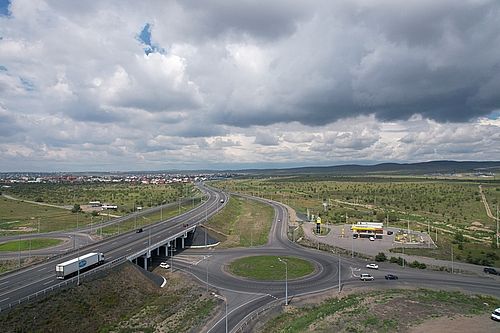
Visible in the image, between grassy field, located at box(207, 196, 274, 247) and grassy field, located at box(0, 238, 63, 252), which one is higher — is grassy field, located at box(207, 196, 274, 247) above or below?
below

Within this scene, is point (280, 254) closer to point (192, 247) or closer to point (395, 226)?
point (192, 247)

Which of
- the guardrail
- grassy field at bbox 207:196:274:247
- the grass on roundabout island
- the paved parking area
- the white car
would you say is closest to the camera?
the guardrail

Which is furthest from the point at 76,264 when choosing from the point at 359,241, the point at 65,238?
the point at 359,241

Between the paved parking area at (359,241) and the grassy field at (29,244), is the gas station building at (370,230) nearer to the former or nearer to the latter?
the paved parking area at (359,241)

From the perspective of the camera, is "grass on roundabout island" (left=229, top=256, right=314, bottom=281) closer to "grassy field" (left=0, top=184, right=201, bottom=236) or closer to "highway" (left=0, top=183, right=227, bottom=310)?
"highway" (left=0, top=183, right=227, bottom=310)

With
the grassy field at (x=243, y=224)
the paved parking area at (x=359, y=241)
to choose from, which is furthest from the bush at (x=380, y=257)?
the grassy field at (x=243, y=224)

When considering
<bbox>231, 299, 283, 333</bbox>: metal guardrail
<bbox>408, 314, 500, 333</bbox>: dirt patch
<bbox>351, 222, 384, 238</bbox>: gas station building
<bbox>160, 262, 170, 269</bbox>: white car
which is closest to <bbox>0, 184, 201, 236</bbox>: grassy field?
<bbox>160, 262, 170, 269</bbox>: white car

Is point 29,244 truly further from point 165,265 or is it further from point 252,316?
point 252,316
